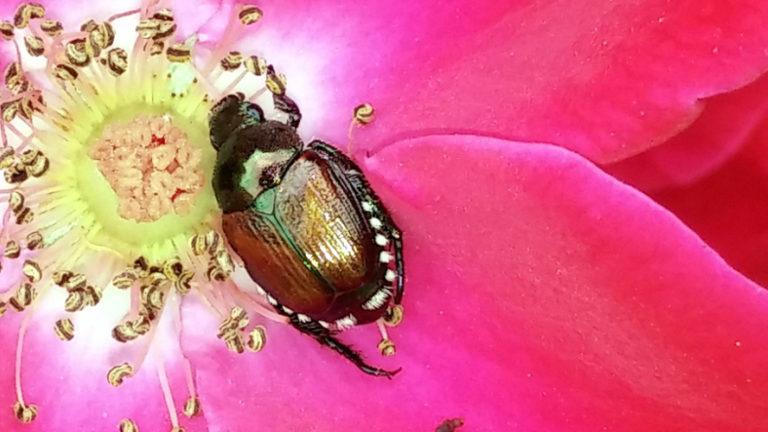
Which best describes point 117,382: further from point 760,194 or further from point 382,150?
point 760,194

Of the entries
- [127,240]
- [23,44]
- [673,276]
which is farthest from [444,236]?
[23,44]

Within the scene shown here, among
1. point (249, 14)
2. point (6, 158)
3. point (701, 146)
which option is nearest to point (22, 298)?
point (6, 158)

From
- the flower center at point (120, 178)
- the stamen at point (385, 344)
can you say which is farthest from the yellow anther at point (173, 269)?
the stamen at point (385, 344)

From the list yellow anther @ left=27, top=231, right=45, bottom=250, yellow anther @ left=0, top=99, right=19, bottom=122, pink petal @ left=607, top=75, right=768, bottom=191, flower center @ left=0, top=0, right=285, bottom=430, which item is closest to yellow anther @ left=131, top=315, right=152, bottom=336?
flower center @ left=0, top=0, right=285, bottom=430

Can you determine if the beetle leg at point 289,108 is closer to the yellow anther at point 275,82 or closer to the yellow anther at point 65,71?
the yellow anther at point 275,82

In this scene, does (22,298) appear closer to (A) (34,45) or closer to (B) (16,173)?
(B) (16,173)
